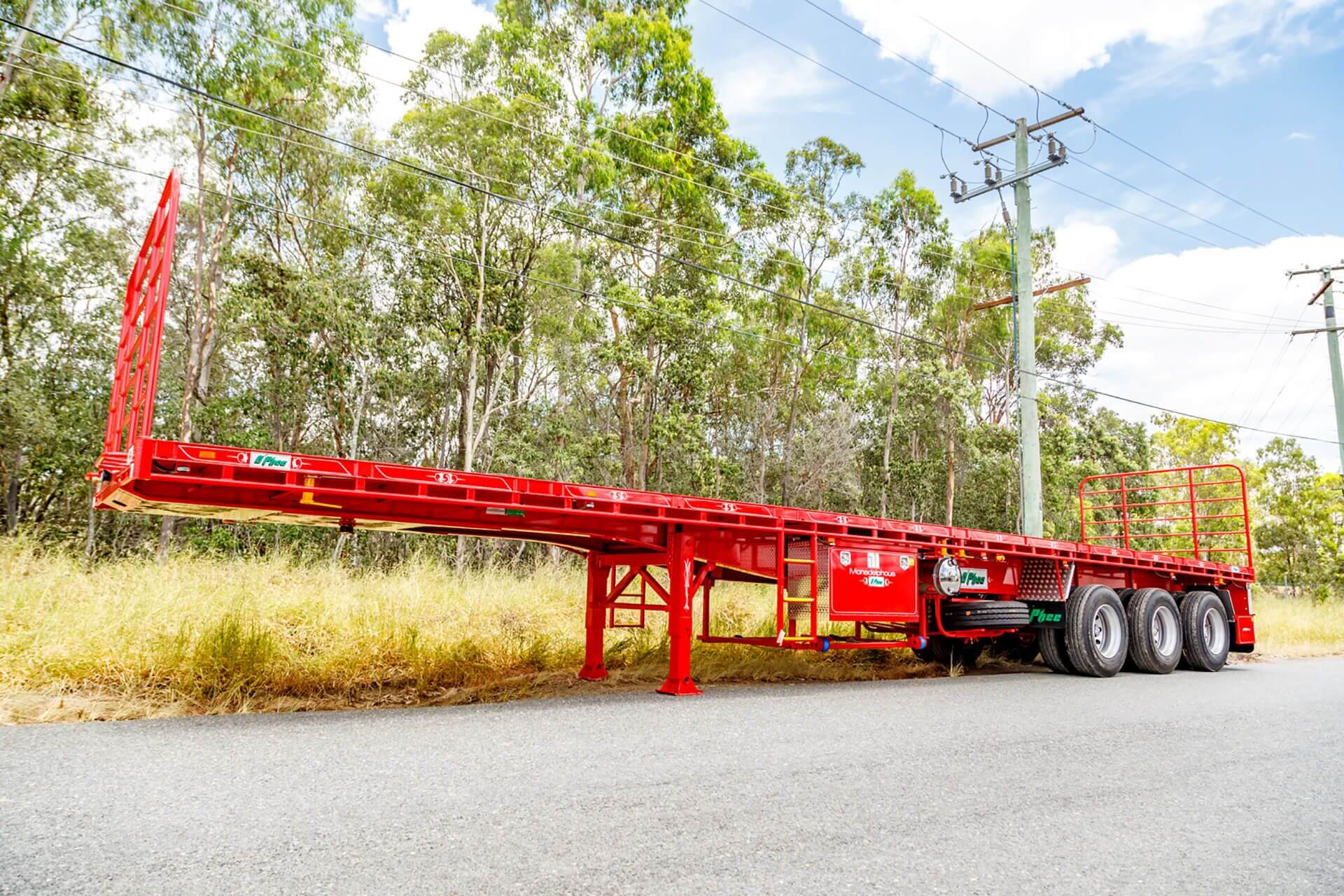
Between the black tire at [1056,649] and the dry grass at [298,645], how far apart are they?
1213 millimetres

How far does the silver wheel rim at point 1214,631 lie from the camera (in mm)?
12344

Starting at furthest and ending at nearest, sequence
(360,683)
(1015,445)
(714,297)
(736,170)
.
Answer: (1015,445)
(736,170)
(714,297)
(360,683)

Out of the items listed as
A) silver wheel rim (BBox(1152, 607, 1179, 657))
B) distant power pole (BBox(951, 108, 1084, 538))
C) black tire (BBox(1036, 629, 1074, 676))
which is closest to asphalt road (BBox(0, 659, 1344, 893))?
black tire (BBox(1036, 629, 1074, 676))

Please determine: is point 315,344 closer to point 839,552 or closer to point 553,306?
point 553,306

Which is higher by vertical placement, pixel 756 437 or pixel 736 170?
pixel 736 170

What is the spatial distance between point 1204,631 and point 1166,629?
108 cm

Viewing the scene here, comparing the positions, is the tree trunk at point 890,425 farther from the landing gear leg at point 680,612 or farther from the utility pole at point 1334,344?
the landing gear leg at point 680,612

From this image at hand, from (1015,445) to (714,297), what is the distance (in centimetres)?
1460

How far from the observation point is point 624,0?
1063 inches

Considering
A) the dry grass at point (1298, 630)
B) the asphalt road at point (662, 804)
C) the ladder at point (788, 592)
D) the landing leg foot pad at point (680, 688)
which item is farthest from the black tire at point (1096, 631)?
the dry grass at point (1298, 630)

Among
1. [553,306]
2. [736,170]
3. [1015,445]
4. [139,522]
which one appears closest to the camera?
[139,522]

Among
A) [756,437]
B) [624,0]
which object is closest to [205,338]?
[624,0]

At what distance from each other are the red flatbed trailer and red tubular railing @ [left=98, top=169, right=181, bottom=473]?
2cm

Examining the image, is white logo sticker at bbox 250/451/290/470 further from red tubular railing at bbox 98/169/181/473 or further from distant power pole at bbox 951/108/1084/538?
distant power pole at bbox 951/108/1084/538
